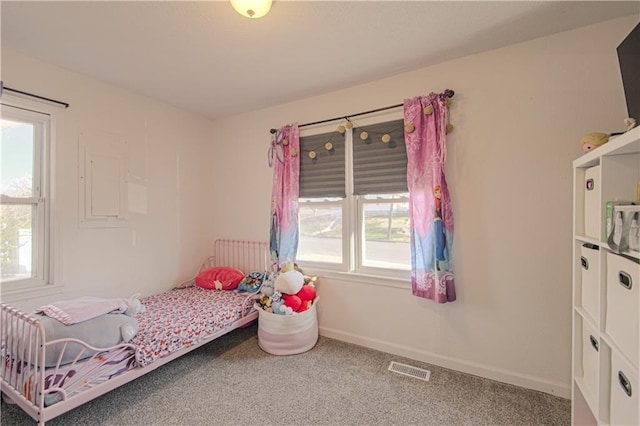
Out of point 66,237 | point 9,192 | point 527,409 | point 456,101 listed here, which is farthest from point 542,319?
point 9,192

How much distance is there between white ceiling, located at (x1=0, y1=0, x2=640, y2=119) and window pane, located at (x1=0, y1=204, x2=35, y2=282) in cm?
118

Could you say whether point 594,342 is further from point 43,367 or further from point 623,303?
point 43,367

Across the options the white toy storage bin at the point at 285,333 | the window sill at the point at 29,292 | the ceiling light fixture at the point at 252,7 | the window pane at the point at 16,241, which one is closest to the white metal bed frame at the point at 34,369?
the window sill at the point at 29,292

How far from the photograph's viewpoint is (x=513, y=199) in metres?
1.98

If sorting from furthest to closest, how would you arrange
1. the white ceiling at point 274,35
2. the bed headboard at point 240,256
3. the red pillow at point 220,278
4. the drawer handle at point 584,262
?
the bed headboard at point 240,256
the red pillow at point 220,278
the white ceiling at point 274,35
the drawer handle at point 584,262

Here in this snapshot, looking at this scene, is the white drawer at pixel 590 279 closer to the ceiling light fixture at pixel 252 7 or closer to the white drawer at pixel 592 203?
the white drawer at pixel 592 203

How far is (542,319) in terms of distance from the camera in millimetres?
1899

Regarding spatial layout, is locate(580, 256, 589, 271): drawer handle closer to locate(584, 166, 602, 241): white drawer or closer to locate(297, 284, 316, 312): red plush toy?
locate(584, 166, 602, 241): white drawer

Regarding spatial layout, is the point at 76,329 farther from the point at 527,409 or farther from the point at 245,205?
the point at 527,409

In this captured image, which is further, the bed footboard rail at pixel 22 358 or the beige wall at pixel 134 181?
the beige wall at pixel 134 181

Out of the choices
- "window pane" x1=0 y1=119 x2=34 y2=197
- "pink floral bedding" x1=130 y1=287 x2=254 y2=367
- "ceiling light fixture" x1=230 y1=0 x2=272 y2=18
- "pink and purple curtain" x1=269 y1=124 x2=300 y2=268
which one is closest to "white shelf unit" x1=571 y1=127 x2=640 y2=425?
"ceiling light fixture" x1=230 y1=0 x2=272 y2=18

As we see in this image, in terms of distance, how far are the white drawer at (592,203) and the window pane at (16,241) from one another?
142 inches

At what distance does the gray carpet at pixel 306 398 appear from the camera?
165 cm

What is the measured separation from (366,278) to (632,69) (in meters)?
2.04
